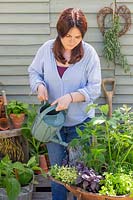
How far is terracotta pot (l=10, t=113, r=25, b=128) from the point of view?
141 inches

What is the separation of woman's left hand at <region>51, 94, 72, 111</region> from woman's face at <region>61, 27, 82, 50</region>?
29 centimetres

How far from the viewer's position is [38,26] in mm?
3688

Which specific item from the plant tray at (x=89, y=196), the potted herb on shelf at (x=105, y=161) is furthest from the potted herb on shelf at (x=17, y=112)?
the plant tray at (x=89, y=196)

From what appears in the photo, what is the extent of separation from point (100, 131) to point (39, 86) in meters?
0.49

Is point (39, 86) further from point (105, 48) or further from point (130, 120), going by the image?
point (105, 48)

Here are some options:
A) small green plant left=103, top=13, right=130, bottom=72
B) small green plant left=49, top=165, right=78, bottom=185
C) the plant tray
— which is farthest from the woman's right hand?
small green plant left=103, top=13, right=130, bottom=72

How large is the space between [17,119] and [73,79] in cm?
107

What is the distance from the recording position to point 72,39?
253cm

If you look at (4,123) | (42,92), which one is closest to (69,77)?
(42,92)

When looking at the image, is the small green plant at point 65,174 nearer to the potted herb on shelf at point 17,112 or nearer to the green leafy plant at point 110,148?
the green leafy plant at point 110,148

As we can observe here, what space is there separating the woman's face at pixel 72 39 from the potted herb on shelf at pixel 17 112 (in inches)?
44.4

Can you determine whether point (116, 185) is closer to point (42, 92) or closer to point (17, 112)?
point (42, 92)

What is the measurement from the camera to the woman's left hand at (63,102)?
252 centimetres

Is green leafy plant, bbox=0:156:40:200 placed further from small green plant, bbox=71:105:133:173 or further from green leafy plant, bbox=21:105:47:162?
small green plant, bbox=71:105:133:173
